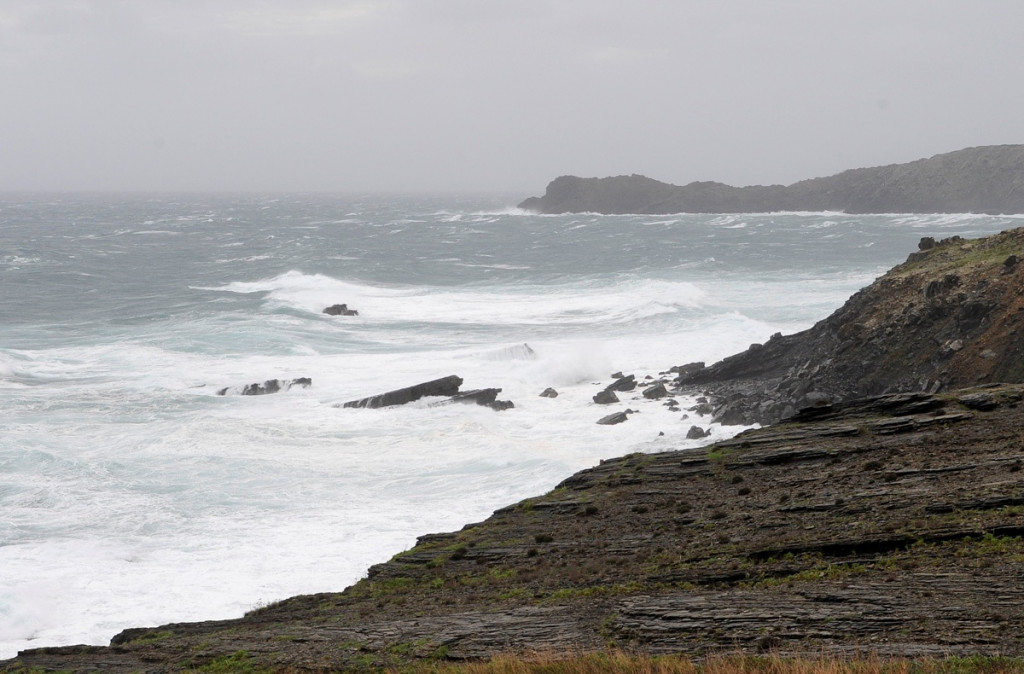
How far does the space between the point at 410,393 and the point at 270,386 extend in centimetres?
673

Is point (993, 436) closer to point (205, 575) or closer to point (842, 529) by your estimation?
point (842, 529)

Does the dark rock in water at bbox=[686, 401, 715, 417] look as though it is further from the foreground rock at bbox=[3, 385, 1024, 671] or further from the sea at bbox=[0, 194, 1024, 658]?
the foreground rock at bbox=[3, 385, 1024, 671]

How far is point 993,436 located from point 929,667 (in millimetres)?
9266

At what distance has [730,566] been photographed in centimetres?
1385

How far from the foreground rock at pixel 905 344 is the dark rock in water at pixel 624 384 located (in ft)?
7.46

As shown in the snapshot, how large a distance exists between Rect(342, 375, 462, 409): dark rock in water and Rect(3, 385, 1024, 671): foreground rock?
1566 centimetres

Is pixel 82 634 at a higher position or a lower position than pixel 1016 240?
lower

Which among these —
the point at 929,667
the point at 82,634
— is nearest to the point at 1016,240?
the point at 929,667

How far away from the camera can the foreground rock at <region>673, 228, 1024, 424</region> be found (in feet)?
84.3

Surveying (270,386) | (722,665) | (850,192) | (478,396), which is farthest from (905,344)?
(850,192)

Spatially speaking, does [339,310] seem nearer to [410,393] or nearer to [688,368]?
[410,393]

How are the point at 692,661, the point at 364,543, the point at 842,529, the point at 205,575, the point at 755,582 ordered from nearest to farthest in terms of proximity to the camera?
the point at 692,661, the point at 755,582, the point at 842,529, the point at 205,575, the point at 364,543

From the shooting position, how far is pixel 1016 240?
103 feet

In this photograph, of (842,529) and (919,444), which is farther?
(919,444)
